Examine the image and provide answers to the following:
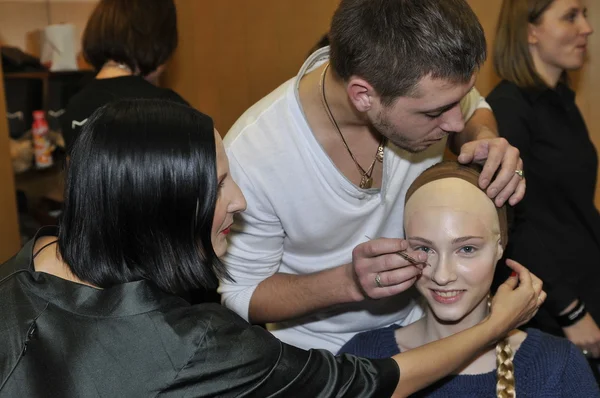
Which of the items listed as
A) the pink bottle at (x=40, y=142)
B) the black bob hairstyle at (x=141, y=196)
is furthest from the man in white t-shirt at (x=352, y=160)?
the pink bottle at (x=40, y=142)

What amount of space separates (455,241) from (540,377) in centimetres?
36

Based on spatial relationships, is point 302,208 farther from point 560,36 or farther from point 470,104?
point 560,36

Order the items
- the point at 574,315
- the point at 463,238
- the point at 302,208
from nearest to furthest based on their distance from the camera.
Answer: the point at 463,238, the point at 302,208, the point at 574,315

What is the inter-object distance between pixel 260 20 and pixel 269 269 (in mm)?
2208

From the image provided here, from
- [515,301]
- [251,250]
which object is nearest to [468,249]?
[515,301]

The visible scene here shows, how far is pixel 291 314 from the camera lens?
5.54 ft

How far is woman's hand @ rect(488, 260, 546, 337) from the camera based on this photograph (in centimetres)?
147

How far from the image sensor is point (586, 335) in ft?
6.64

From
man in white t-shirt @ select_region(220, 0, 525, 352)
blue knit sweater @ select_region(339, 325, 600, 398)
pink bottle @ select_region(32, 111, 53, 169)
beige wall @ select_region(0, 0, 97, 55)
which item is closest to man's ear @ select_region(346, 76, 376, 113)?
man in white t-shirt @ select_region(220, 0, 525, 352)

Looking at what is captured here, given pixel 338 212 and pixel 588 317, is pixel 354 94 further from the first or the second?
pixel 588 317

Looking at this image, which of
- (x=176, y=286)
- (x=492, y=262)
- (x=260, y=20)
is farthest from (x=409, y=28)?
(x=260, y=20)

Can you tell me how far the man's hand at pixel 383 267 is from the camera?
1450mm

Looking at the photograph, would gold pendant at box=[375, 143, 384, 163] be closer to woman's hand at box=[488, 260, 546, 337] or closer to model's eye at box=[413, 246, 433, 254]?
model's eye at box=[413, 246, 433, 254]

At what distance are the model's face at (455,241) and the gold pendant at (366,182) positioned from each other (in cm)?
13
